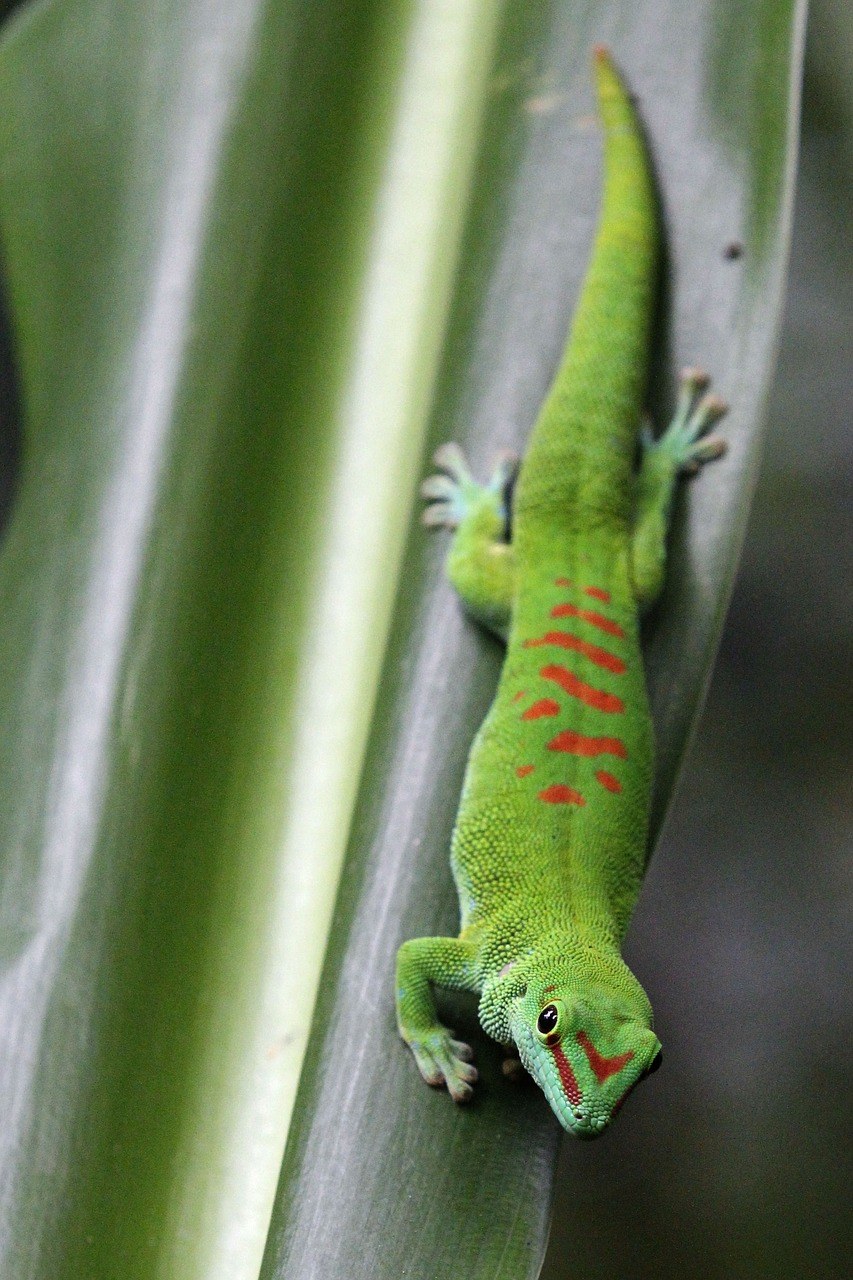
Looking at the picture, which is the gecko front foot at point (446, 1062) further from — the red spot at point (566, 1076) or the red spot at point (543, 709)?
the red spot at point (543, 709)

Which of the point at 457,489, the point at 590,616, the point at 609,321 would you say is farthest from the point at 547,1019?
the point at 609,321

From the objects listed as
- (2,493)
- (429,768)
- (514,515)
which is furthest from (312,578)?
(2,493)

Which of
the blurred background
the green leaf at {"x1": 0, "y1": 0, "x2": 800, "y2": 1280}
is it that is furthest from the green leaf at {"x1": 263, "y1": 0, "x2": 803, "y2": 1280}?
the blurred background

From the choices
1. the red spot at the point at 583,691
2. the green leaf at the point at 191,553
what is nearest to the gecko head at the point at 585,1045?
the green leaf at the point at 191,553

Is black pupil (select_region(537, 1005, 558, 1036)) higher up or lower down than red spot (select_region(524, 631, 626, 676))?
lower down

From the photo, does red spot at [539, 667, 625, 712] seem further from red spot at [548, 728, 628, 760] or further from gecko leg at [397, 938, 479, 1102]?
gecko leg at [397, 938, 479, 1102]
